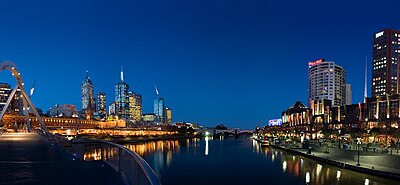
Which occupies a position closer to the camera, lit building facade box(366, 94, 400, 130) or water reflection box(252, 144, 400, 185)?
water reflection box(252, 144, 400, 185)

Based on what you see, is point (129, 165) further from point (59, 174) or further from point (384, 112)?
point (384, 112)

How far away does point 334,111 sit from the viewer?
6432 inches

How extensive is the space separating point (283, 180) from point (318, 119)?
141777mm

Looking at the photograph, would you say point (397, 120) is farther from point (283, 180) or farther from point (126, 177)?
point (126, 177)

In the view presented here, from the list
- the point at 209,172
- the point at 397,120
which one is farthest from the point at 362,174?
the point at 397,120

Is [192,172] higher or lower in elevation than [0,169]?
lower

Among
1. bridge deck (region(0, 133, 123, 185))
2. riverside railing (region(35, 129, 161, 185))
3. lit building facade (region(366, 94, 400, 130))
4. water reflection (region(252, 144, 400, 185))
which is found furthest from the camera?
lit building facade (region(366, 94, 400, 130))

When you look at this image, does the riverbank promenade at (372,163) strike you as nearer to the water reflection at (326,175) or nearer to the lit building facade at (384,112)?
the water reflection at (326,175)

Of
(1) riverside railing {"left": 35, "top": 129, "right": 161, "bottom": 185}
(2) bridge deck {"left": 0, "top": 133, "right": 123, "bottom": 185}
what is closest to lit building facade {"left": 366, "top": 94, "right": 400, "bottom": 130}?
(1) riverside railing {"left": 35, "top": 129, "right": 161, "bottom": 185}

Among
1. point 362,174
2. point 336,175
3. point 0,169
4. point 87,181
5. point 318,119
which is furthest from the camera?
point 318,119

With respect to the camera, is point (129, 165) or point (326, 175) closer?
point (129, 165)

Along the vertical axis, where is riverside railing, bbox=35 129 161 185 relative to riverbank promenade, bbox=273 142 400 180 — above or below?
above

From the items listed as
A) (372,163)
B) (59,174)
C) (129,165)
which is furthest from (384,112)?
(59,174)

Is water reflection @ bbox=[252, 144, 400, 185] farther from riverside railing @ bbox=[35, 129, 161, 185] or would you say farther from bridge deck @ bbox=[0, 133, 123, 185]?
bridge deck @ bbox=[0, 133, 123, 185]
